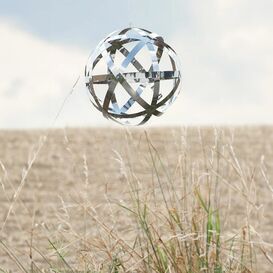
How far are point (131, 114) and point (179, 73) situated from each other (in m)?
0.14

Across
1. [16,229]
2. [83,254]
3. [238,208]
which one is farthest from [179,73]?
[238,208]

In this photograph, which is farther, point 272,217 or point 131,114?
point 272,217

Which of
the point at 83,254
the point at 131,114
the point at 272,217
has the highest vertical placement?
the point at 131,114

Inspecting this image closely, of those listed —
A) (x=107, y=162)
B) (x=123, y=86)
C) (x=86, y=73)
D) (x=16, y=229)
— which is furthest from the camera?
(x=107, y=162)

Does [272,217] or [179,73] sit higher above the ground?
[179,73]

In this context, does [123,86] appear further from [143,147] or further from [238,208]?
[143,147]

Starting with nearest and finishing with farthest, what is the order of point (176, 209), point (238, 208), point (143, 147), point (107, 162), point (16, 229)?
point (176, 209)
point (16, 229)
point (238, 208)
point (107, 162)
point (143, 147)

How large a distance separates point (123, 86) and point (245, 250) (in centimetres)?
121

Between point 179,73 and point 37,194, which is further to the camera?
point 37,194

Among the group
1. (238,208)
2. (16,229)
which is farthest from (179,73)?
(238,208)

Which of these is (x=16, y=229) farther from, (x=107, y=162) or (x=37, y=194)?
(x=107, y=162)

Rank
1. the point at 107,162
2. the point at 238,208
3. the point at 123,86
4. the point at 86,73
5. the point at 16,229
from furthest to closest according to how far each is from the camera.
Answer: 1. the point at 107,162
2. the point at 238,208
3. the point at 16,229
4. the point at 86,73
5. the point at 123,86

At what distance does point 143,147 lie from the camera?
9.39 m

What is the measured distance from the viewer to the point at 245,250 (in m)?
2.68
